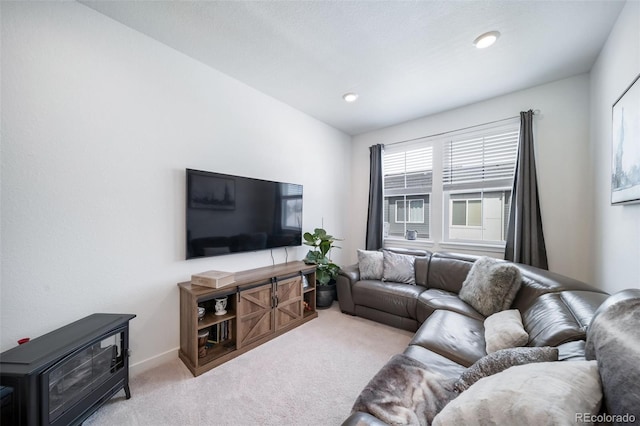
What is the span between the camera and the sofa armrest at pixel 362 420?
2.88 feet

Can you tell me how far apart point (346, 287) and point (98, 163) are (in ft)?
8.94

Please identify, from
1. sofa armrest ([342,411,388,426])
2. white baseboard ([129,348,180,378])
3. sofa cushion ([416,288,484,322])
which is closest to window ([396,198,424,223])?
sofa cushion ([416,288,484,322])

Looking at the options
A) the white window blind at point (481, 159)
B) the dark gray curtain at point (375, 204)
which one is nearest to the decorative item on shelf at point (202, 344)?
the dark gray curtain at point (375, 204)

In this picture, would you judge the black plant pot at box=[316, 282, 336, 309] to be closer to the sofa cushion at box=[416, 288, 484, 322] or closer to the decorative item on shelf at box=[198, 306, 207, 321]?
the sofa cushion at box=[416, 288, 484, 322]

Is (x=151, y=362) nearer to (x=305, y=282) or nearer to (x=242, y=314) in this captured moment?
(x=242, y=314)

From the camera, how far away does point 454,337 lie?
5.28ft

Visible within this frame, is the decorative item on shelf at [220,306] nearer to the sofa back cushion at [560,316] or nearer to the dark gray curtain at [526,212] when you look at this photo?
the sofa back cushion at [560,316]

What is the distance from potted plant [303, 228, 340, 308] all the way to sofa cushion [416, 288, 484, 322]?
3.70 feet

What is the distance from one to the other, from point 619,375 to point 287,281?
7.56 ft

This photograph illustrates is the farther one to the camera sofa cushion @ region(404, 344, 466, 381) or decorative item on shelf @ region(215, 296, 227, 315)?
decorative item on shelf @ region(215, 296, 227, 315)

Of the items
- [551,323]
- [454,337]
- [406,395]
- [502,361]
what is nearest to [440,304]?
[454,337]

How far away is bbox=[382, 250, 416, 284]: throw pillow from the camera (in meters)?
2.91

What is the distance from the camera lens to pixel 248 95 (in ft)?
8.56

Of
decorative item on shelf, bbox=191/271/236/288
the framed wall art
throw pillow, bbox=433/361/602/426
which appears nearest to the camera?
throw pillow, bbox=433/361/602/426
